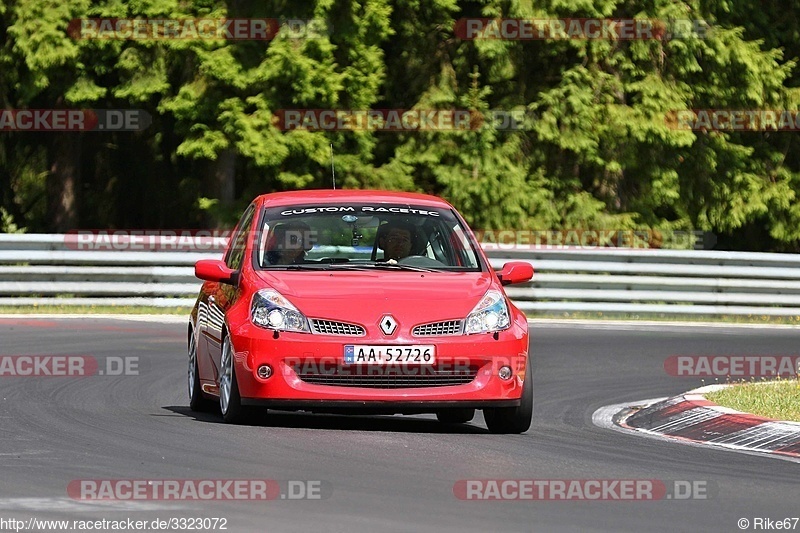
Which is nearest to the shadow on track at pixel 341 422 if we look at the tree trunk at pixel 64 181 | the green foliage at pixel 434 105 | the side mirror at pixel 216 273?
the side mirror at pixel 216 273

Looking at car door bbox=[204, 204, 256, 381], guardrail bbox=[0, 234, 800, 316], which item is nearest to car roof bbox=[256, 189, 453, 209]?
car door bbox=[204, 204, 256, 381]

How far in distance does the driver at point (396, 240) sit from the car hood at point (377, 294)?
58cm

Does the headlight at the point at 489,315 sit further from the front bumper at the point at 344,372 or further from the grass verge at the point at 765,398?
the grass verge at the point at 765,398

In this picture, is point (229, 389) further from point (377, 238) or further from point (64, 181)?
point (64, 181)

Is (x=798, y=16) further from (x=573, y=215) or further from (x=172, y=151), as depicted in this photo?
(x=172, y=151)

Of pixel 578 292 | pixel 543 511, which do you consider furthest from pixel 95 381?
pixel 578 292

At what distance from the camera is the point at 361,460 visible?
9.38 m

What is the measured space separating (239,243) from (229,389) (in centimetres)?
151

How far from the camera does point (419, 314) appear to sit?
10.7 m

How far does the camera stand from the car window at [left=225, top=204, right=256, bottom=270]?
12.0 meters

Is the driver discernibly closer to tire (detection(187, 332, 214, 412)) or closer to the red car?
the red car

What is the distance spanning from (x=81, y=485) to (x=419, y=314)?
9.80 ft

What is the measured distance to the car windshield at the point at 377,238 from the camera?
460 inches

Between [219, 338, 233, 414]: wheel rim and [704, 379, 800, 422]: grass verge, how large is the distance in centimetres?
343
